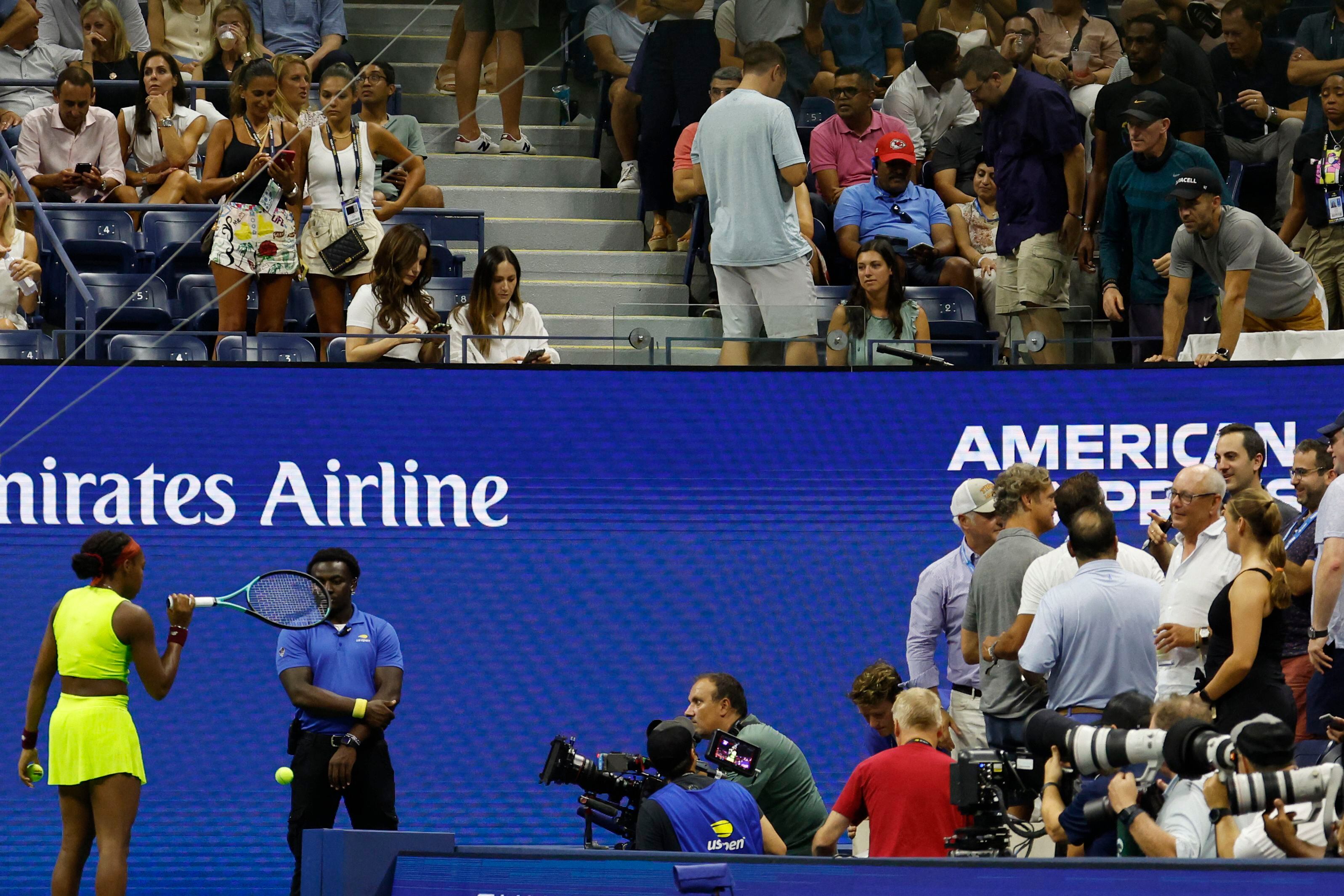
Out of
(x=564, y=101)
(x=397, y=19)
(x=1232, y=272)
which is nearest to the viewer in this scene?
(x=1232, y=272)

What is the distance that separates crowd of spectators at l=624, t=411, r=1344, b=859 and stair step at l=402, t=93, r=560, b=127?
5.21 m

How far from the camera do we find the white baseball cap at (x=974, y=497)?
25.2 feet

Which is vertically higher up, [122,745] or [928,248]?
[928,248]

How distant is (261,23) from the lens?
1219 cm

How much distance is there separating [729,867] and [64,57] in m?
8.53

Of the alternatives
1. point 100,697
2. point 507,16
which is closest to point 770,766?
point 100,697

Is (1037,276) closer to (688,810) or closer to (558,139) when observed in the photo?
(558,139)

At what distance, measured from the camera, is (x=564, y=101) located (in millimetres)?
11922

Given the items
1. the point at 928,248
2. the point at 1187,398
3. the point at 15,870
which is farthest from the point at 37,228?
the point at 1187,398

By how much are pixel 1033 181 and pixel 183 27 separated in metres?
5.62

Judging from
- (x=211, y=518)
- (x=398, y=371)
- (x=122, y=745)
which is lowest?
(x=122, y=745)

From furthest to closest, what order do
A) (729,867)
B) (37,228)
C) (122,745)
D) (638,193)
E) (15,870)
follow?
(638,193)
(37,228)
(15,870)
(122,745)
(729,867)

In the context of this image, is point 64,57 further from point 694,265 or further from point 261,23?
point 694,265

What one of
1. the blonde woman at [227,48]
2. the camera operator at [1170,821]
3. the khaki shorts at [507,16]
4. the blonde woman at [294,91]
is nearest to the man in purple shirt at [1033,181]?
the khaki shorts at [507,16]
